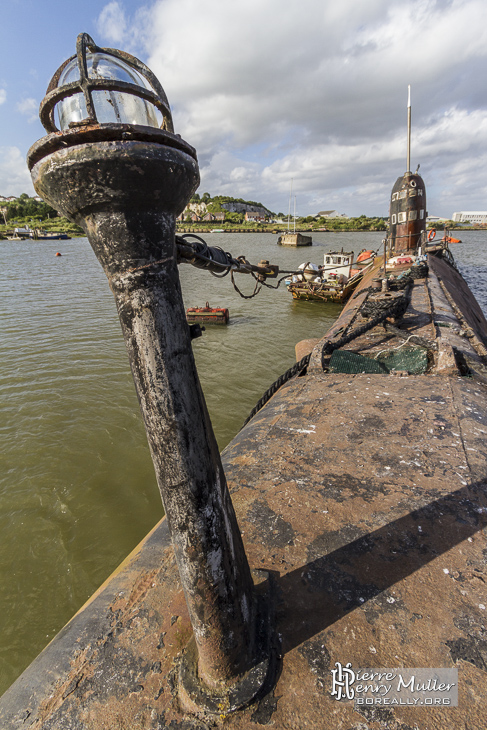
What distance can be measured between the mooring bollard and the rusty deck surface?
9.3 inches

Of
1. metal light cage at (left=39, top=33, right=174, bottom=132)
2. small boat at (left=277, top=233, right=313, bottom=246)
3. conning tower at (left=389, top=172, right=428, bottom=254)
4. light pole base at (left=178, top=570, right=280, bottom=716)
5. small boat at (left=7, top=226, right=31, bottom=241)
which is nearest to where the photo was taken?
metal light cage at (left=39, top=33, right=174, bottom=132)

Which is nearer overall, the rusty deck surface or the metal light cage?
the metal light cage

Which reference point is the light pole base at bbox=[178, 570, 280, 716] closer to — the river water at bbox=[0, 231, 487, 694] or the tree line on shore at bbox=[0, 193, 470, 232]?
the river water at bbox=[0, 231, 487, 694]

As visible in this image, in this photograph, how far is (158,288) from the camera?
1173mm

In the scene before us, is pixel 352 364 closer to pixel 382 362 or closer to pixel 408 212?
pixel 382 362

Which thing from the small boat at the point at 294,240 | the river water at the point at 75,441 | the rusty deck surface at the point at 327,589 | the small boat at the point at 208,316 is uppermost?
the small boat at the point at 294,240

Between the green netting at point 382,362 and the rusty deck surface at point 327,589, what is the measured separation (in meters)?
1.20

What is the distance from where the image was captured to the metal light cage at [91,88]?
0.98 m

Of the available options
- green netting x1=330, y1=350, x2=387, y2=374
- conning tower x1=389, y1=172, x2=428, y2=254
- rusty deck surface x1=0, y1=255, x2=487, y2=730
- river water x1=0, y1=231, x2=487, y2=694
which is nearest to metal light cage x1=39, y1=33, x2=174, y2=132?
rusty deck surface x1=0, y1=255, x2=487, y2=730

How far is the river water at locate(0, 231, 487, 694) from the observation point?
13.3 ft

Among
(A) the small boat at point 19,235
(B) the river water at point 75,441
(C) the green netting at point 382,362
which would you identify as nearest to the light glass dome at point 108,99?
(C) the green netting at point 382,362

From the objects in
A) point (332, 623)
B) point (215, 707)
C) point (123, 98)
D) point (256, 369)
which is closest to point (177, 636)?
point (215, 707)

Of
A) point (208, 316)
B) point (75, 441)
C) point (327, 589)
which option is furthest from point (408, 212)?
point (327, 589)

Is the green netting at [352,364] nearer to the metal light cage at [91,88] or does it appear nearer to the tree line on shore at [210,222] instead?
the metal light cage at [91,88]
